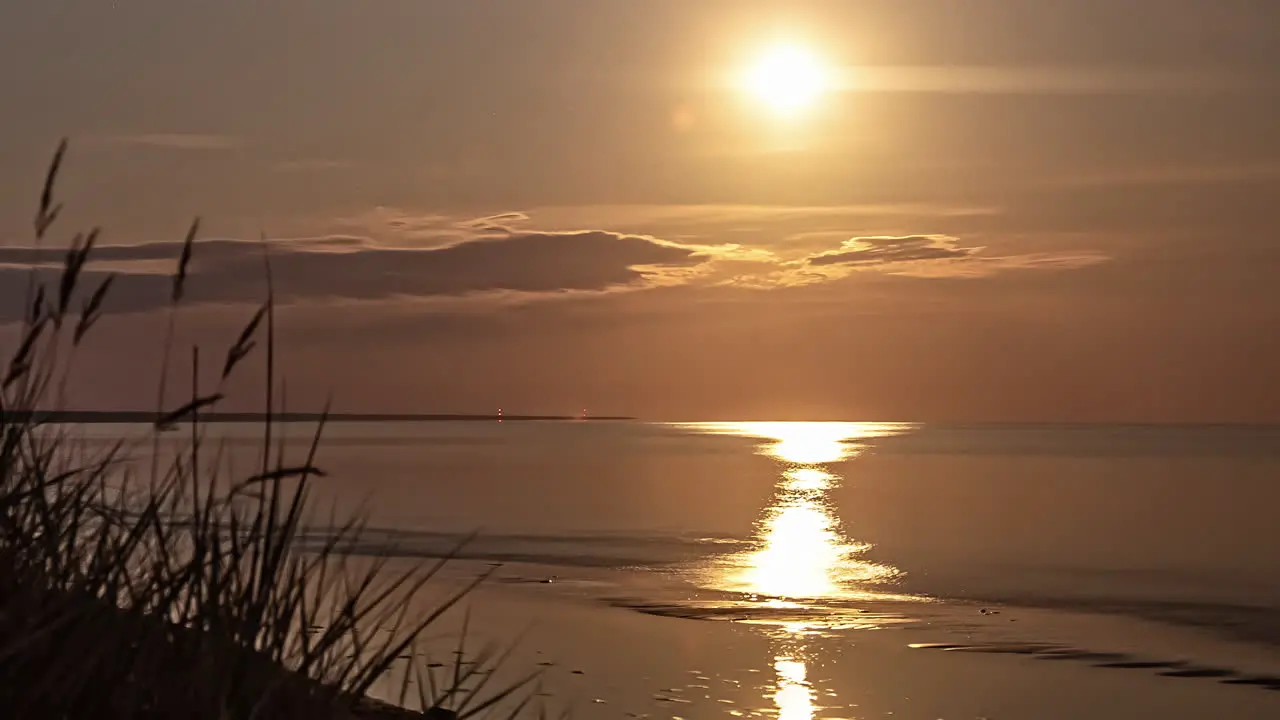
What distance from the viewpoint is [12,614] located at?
117 inches

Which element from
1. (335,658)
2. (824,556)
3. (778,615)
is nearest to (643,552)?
(824,556)

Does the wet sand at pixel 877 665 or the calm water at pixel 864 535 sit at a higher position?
the calm water at pixel 864 535

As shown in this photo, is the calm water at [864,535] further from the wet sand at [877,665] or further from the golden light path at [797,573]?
the wet sand at [877,665]

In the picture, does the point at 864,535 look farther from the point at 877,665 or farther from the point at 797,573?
the point at 877,665

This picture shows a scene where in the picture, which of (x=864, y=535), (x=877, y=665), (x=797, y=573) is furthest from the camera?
(x=864, y=535)

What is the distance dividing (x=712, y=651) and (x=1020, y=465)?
9408 cm

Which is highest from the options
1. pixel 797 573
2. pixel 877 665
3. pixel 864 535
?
pixel 864 535

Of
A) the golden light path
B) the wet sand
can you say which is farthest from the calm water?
the wet sand

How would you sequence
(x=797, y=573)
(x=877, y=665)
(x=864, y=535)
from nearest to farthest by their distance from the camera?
1. (x=877, y=665)
2. (x=797, y=573)
3. (x=864, y=535)

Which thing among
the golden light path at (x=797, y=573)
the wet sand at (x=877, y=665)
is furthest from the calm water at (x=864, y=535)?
the wet sand at (x=877, y=665)

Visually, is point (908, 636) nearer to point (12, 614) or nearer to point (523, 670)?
point (523, 670)

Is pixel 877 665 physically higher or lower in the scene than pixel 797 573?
lower

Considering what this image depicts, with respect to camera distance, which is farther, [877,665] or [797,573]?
[797,573]

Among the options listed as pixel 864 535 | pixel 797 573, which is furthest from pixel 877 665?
pixel 864 535
